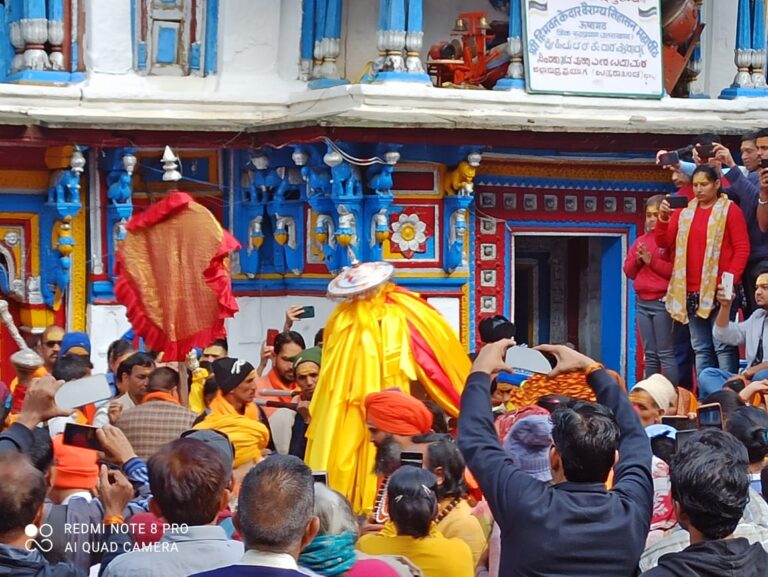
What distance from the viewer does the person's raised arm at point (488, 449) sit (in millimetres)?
4992

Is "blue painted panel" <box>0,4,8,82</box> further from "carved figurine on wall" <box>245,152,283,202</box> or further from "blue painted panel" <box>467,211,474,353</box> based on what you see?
"blue painted panel" <box>467,211,474,353</box>

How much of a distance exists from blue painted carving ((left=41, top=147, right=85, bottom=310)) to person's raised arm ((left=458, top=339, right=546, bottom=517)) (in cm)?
714

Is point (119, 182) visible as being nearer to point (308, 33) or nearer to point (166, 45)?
point (166, 45)

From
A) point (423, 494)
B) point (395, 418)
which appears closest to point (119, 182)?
point (395, 418)

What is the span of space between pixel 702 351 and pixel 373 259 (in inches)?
98.3

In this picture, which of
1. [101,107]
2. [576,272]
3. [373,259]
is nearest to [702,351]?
[373,259]

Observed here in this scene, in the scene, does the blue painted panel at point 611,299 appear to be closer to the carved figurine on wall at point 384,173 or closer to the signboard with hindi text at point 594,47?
the signboard with hindi text at point 594,47

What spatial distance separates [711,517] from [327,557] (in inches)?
43.9

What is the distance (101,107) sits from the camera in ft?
40.3

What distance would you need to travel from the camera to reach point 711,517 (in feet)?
15.5

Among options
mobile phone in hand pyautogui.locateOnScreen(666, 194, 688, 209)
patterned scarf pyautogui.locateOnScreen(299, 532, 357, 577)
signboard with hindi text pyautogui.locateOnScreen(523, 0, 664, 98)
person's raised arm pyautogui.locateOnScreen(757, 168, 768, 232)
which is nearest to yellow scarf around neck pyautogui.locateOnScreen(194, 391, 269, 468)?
patterned scarf pyautogui.locateOnScreen(299, 532, 357, 577)

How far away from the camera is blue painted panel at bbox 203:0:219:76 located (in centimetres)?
1276

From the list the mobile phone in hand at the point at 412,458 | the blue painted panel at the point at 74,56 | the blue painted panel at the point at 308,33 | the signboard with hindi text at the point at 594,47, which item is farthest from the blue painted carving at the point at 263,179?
the mobile phone in hand at the point at 412,458

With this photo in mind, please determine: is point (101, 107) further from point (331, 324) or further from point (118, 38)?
point (331, 324)
